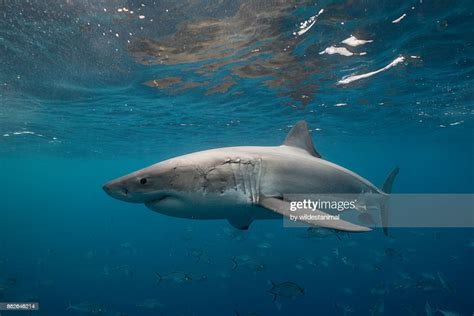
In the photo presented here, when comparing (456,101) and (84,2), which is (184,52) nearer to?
(84,2)

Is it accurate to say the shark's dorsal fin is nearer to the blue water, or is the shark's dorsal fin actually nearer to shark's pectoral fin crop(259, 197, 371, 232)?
shark's pectoral fin crop(259, 197, 371, 232)

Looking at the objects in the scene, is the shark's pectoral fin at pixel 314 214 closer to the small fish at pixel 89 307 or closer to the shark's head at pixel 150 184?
the shark's head at pixel 150 184

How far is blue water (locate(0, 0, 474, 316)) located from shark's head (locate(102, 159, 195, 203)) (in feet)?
21.2

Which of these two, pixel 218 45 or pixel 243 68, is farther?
pixel 243 68

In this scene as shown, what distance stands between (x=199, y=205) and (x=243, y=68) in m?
10.7

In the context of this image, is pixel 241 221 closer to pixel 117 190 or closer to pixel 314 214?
pixel 314 214

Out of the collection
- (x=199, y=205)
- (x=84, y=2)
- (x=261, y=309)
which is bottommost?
(x=261, y=309)

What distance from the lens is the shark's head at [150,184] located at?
10.7 feet

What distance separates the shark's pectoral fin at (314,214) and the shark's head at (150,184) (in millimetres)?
969

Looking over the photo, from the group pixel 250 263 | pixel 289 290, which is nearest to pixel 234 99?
pixel 250 263

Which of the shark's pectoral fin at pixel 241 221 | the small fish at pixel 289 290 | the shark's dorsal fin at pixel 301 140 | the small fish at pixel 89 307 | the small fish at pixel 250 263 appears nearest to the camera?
the shark's pectoral fin at pixel 241 221

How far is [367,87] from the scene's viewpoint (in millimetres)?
16188

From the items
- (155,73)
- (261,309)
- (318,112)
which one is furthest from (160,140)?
(261,309)

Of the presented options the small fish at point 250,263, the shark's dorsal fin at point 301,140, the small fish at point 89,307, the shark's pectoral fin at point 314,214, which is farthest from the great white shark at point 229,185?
the small fish at point 89,307
